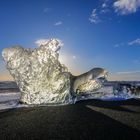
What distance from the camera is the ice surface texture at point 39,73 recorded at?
656 inches

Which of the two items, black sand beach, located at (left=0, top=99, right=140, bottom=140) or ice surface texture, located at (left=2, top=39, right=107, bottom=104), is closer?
black sand beach, located at (left=0, top=99, right=140, bottom=140)

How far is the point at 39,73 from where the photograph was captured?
16750mm

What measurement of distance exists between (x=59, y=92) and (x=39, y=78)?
64.2 inches

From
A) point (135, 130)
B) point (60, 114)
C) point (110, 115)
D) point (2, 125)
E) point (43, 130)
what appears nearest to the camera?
point (135, 130)

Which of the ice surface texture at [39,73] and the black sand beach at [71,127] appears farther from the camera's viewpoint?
the ice surface texture at [39,73]

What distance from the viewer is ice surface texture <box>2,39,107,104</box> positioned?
16656 millimetres

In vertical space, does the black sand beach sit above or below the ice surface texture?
below

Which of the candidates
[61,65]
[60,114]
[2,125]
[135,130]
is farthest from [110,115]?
[61,65]

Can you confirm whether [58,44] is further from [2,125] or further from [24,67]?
[2,125]

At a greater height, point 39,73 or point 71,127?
point 39,73

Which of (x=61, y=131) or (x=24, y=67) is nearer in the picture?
(x=61, y=131)

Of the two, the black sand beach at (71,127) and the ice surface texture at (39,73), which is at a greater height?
the ice surface texture at (39,73)

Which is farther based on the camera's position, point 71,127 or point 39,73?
point 39,73

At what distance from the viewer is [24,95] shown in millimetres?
17000
